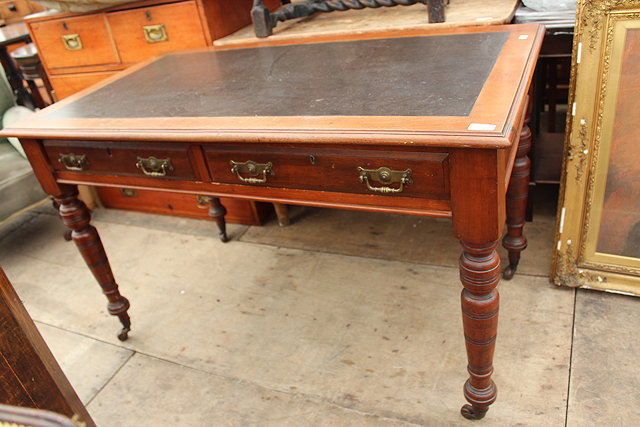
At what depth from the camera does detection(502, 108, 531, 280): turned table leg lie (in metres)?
1.68

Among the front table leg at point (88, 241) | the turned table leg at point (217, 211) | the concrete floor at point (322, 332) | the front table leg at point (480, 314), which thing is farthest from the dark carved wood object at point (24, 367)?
the turned table leg at point (217, 211)

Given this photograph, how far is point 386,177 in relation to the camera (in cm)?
112

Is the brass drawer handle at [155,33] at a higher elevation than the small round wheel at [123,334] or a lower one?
higher

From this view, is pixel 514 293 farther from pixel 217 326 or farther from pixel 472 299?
pixel 217 326

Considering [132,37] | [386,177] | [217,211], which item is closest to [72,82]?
[132,37]

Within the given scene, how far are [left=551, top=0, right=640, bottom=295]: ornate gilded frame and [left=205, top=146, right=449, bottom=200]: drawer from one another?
723 mm

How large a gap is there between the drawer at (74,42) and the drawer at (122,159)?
3.16 ft

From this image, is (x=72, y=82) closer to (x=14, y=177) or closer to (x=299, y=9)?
(x=14, y=177)

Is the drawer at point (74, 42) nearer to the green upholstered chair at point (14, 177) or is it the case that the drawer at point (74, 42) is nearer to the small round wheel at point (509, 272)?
the green upholstered chair at point (14, 177)

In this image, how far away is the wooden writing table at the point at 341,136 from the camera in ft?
3.51

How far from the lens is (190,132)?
1261 millimetres

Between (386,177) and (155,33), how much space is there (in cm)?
154

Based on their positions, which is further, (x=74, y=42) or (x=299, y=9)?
(x=74, y=42)

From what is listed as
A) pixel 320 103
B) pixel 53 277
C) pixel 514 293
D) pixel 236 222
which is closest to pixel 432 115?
pixel 320 103
